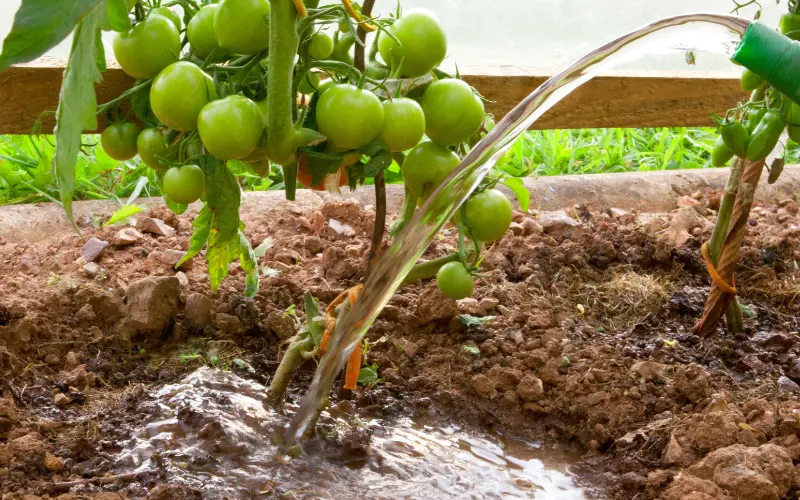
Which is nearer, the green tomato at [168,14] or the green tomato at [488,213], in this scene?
the green tomato at [168,14]

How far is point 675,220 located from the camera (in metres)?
2.27

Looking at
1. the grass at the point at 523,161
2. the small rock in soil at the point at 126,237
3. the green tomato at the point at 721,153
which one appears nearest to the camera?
the green tomato at the point at 721,153

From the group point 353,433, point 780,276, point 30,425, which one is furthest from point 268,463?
point 780,276

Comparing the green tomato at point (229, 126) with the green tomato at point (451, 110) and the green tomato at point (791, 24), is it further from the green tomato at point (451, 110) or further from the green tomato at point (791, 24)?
the green tomato at point (791, 24)

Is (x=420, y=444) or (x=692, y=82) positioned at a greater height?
(x=692, y=82)

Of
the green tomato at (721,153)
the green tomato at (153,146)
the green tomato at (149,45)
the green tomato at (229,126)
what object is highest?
the green tomato at (149,45)

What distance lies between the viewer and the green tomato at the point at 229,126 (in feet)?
3.07

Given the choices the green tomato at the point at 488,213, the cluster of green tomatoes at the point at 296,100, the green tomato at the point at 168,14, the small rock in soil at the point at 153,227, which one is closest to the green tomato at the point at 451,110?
the cluster of green tomatoes at the point at 296,100

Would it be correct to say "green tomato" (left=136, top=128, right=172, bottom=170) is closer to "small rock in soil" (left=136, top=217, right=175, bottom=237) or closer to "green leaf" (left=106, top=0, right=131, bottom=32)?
"green leaf" (left=106, top=0, right=131, bottom=32)

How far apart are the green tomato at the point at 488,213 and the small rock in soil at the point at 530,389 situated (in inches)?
19.3

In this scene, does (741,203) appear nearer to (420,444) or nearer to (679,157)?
(420,444)

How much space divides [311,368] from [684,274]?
1.03 metres

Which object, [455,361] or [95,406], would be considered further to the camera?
[455,361]

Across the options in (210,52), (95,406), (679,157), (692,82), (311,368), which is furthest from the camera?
(679,157)
